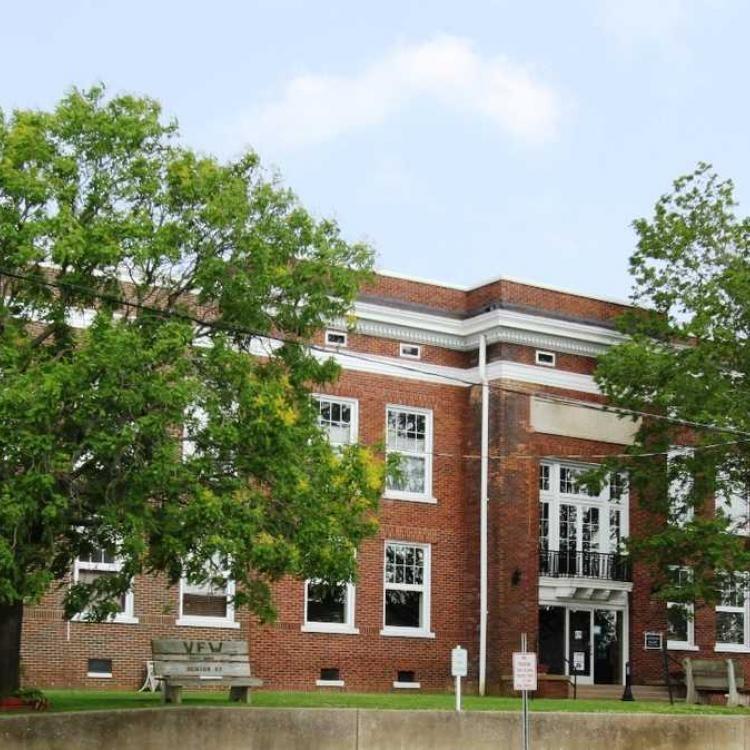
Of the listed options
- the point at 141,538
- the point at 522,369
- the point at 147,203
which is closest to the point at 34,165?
the point at 147,203

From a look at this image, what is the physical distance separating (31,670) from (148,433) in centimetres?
1278

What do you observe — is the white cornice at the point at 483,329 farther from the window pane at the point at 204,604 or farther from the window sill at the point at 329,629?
the window pane at the point at 204,604

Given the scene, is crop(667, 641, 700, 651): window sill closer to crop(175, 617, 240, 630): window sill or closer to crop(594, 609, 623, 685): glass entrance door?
crop(594, 609, 623, 685): glass entrance door

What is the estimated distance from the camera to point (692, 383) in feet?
112

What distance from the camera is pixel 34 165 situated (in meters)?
21.5

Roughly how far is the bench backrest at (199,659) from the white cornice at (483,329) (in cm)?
1242

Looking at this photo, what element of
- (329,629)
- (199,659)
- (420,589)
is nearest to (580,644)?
(420,589)

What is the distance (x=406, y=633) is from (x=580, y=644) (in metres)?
4.93

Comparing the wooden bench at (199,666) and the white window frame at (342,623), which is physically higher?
the white window frame at (342,623)

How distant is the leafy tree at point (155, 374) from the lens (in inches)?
806

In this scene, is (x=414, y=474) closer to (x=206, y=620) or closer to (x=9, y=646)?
(x=206, y=620)

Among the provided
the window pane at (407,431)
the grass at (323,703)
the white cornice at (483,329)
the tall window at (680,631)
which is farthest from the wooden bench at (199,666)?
the tall window at (680,631)

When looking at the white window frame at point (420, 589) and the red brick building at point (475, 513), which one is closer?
the red brick building at point (475, 513)

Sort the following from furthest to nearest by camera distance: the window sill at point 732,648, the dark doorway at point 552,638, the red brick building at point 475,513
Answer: the window sill at point 732,648
the dark doorway at point 552,638
the red brick building at point 475,513
